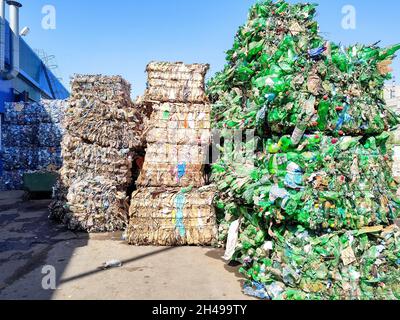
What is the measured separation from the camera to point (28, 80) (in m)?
17.1

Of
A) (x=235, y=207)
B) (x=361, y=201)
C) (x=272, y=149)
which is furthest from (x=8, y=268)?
(x=361, y=201)

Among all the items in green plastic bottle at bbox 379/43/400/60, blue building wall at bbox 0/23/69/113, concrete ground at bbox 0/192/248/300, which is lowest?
concrete ground at bbox 0/192/248/300

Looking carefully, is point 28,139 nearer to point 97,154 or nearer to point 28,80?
point 28,80

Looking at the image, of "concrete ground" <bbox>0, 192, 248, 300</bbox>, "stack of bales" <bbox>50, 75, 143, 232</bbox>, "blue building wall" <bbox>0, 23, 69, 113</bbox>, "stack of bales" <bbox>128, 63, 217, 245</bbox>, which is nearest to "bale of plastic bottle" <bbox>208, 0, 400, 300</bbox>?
"concrete ground" <bbox>0, 192, 248, 300</bbox>

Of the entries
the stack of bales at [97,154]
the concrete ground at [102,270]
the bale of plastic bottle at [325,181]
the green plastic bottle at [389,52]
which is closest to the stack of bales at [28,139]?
the stack of bales at [97,154]

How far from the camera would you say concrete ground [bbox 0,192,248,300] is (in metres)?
4.02

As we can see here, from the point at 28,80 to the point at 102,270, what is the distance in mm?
15877

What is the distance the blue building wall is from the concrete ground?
9.50 m

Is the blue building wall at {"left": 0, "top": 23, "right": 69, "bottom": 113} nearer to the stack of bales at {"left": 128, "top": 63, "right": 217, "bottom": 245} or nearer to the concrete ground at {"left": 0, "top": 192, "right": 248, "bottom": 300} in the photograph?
the concrete ground at {"left": 0, "top": 192, "right": 248, "bottom": 300}

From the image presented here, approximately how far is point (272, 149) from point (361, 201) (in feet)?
4.22

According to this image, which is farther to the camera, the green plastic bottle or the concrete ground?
the green plastic bottle

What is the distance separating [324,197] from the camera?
12.3ft

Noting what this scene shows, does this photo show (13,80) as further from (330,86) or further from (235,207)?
(330,86)

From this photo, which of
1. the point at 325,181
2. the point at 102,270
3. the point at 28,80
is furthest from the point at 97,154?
the point at 28,80
